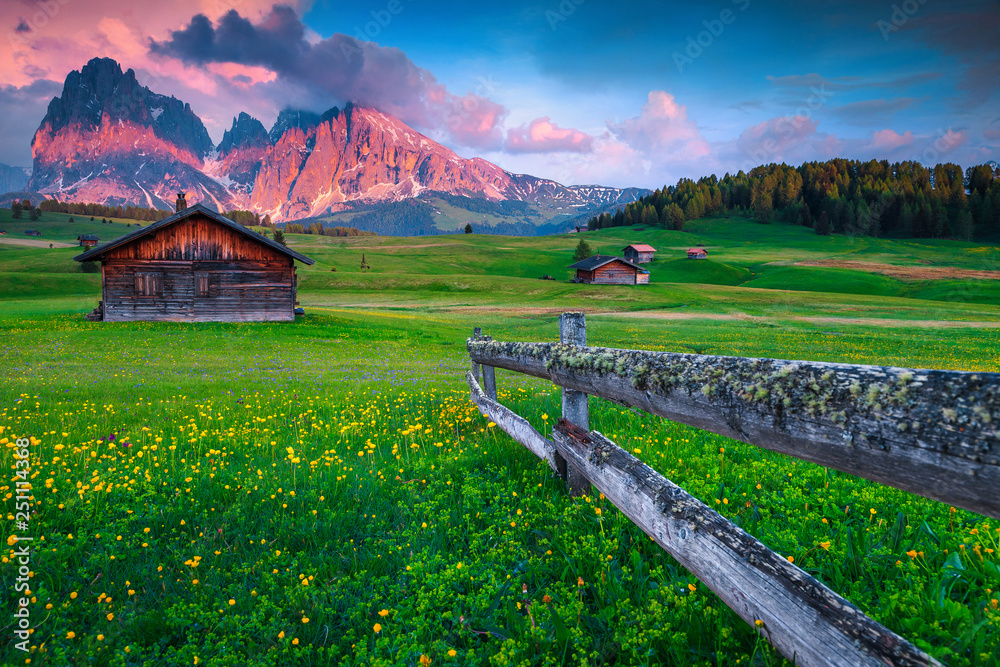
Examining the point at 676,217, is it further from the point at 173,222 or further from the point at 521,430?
the point at 521,430

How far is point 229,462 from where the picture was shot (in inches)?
210

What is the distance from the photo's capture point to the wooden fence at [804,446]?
1299 millimetres

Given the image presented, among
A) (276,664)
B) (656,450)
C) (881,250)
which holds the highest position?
(881,250)

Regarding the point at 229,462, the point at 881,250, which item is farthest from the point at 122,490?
the point at 881,250

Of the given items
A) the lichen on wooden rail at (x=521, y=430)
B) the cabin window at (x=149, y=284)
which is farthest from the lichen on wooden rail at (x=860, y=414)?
the cabin window at (x=149, y=284)

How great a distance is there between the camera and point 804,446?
177 cm

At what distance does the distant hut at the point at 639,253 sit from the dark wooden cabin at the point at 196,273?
91.0m

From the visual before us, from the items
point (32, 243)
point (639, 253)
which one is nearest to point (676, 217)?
point (639, 253)

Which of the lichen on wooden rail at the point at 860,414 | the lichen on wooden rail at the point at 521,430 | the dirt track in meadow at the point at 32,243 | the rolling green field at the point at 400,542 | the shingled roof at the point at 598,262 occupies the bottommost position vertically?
the rolling green field at the point at 400,542

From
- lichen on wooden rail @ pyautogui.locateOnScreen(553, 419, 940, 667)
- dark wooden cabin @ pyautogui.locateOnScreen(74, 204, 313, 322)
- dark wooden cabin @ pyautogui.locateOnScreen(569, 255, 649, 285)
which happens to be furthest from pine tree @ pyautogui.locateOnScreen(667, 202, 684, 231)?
lichen on wooden rail @ pyautogui.locateOnScreen(553, 419, 940, 667)

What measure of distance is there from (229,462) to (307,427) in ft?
5.83

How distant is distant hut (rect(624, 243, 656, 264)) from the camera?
110 metres

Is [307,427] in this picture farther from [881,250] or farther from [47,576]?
[881,250]

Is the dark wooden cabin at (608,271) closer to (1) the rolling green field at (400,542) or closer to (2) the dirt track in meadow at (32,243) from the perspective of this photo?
(1) the rolling green field at (400,542)
